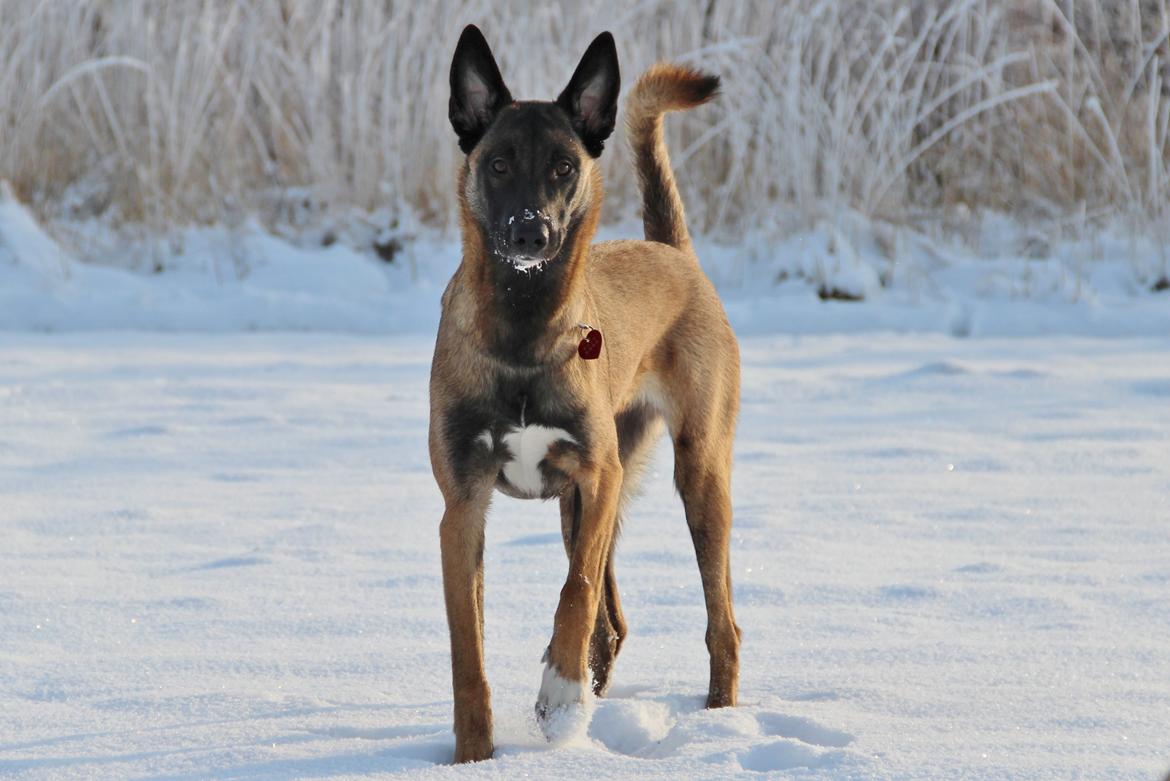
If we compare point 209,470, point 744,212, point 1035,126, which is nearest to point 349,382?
point 209,470

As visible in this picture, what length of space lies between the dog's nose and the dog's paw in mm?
807

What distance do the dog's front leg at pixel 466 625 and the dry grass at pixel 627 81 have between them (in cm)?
688

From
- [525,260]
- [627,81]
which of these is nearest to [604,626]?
[525,260]

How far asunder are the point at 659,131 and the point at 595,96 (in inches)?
30.1

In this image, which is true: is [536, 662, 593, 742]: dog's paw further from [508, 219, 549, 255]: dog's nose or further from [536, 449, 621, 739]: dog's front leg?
[508, 219, 549, 255]: dog's nose

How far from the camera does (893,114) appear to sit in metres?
10.3

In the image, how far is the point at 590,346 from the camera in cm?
318

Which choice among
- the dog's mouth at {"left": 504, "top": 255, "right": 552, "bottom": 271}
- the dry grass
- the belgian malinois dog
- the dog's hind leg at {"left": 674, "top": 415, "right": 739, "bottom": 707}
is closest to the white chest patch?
the belgian malinois dog

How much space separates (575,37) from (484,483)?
782 cm

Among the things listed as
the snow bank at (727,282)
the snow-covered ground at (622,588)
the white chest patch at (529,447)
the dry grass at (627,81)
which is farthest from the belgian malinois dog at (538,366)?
the dry grass at (627,81)

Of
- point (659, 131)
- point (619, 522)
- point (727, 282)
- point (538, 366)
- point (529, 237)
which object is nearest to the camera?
point (529, 237)

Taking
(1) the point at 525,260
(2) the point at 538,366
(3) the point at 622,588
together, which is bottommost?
(3) the point at 622,588

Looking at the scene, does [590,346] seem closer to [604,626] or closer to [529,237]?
[529,237]

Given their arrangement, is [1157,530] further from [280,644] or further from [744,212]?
[744,212]
